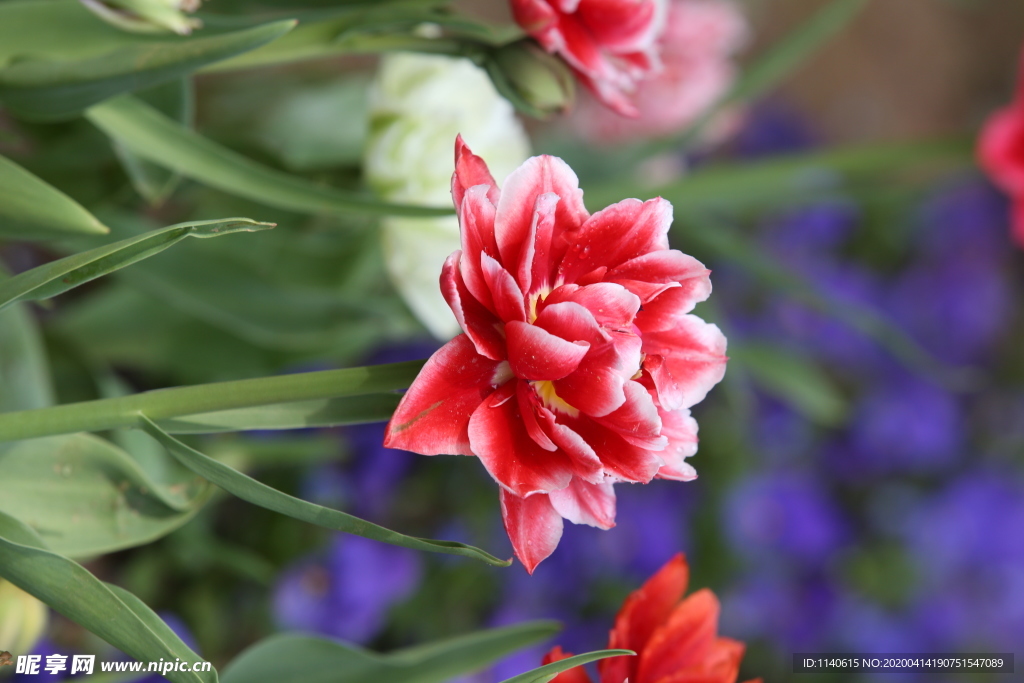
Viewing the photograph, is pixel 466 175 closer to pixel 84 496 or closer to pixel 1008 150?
pixel 84 496

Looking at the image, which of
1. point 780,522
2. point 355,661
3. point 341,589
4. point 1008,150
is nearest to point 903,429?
point 780,522

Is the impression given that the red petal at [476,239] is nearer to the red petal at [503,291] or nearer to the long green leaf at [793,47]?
the red petal at [503,291]

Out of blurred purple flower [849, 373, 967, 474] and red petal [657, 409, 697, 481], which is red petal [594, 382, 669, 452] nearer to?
red petal [657, 409, 697, 481]

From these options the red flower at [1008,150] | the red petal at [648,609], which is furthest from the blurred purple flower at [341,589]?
the red flower at [1008,150]

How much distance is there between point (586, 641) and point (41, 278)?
46cm

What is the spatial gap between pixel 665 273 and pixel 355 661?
0.15 meters

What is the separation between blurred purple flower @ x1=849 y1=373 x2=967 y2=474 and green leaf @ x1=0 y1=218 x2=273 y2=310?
0.67m

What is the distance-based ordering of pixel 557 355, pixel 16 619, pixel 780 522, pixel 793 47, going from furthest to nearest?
pixel 780 522 → pixel 793 47 → pixel 16 619 → pixel 557 355

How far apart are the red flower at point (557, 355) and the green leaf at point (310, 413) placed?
24mm

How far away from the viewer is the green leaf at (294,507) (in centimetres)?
16

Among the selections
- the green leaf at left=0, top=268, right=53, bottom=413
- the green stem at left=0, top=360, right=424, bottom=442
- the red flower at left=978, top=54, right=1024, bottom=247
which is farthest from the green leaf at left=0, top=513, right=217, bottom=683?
the red flower at left=978, top=54, right=1024, bottom=247

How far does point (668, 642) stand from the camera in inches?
7.8

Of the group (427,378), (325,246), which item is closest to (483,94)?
(325,246)

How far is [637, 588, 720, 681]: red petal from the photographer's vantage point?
20 centimetres
